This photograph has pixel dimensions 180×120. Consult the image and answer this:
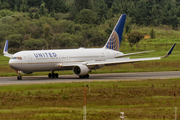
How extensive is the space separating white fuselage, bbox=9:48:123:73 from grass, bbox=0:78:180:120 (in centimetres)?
681

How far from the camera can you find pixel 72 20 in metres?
143

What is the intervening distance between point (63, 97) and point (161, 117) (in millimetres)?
9274

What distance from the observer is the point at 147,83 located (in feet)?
113

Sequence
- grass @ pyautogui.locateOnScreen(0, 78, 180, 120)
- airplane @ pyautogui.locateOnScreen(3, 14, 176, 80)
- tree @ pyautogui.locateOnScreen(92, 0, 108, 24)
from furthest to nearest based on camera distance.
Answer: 1. tree @ pyautogui.locateOnScreen(92, 0, 108, 24)
2. airplane @ pyautogui.locateOnScreen(3, 14, 176, 80)
3. grass @ pyautogui.locateOnScreen(0, 78, 180, 120)

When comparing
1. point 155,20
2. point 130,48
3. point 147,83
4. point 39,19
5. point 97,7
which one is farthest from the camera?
point 97,7

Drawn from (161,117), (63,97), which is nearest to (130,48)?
(63,97)

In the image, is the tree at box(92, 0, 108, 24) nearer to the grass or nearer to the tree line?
the tree line

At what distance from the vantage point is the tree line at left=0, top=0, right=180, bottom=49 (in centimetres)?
10034

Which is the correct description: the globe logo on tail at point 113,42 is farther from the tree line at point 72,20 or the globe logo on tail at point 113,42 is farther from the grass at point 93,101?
the tree line at point 72,20

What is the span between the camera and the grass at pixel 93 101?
1914cm

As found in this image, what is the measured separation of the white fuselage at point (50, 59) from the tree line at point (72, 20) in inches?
1919

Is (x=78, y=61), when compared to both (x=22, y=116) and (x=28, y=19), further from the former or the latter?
(x=28, y=19)

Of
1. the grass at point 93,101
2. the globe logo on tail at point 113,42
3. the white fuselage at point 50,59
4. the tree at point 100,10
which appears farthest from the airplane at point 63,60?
the tree at point 100,10

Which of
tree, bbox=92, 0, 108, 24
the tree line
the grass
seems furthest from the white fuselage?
tree, bbox=92, 0, 108, 24
